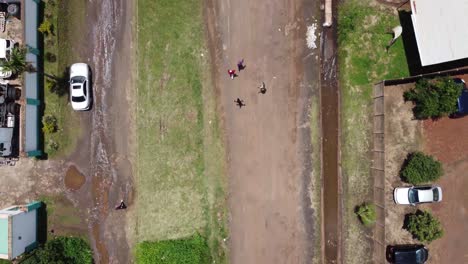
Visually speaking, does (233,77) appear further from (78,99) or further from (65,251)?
(65,251)

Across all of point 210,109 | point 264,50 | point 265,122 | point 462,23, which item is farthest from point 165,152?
point 462,23

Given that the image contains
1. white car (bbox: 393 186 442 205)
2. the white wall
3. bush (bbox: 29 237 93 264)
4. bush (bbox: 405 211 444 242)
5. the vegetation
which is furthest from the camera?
white car (bbox: 393 186 442 205)

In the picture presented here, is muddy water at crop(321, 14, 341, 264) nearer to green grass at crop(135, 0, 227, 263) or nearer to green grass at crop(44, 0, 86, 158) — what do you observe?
green grass at crop(135, 0, 227, 263)

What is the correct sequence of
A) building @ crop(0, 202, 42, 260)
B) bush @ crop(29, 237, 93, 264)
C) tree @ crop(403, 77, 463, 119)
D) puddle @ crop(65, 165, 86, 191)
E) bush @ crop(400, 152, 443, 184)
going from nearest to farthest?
building @ crop(0, 202, 42, 260)
tree @ crop(403, 77, 463, 119)
bush @ crop(29, 237, 93, 264)
bush @ crop(400, 152, 443, 184)
puddle @ crop(65, 165, 86, 191)

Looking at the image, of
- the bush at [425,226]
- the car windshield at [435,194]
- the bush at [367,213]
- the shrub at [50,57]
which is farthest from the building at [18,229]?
the car windshield at [435,194]

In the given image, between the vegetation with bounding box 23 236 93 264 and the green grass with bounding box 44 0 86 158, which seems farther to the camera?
the green grass with bounding box 44 0 86 158

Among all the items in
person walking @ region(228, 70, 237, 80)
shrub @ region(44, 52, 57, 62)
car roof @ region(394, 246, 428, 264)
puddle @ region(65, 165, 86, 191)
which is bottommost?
car roof @ region(394, 246, 428, 264)

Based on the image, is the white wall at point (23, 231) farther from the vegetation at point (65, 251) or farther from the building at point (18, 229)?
the vegetation at point (65, 251)

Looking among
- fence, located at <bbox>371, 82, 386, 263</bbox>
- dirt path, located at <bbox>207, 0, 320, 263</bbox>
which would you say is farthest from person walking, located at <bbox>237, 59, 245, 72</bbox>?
fence, located at <bbox>371, 82, 386, 263</bbox>

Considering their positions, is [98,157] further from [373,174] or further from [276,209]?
[373,174]
